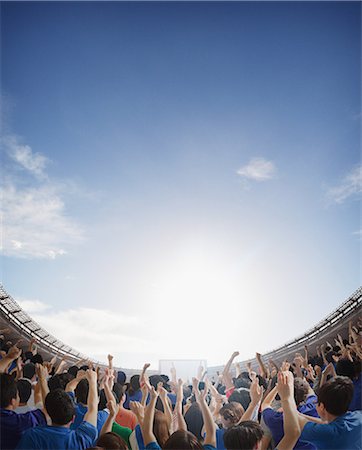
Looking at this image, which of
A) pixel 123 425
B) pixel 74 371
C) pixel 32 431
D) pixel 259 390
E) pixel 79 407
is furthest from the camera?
pixel 74 371

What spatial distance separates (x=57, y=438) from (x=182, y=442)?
67.6 inches

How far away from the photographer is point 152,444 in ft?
13.0

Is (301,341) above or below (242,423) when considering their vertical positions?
above

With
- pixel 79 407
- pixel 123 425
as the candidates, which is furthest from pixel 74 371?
pixel 123 425

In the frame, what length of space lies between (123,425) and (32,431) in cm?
194

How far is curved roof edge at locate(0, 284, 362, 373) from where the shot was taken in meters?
30.1

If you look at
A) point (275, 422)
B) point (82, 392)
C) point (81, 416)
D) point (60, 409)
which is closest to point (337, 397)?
point (275, 422)

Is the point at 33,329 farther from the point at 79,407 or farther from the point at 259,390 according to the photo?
the point at 259,390

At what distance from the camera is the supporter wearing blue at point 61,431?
→ 4.16m

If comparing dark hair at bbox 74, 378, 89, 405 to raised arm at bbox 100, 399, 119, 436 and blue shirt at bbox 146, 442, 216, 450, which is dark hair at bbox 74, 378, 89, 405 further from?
blue shirt at bbox 146, 442, 216, 450

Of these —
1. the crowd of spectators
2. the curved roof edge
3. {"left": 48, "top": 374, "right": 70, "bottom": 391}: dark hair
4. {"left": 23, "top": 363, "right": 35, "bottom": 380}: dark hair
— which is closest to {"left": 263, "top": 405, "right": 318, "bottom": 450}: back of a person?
the crowd of spectators

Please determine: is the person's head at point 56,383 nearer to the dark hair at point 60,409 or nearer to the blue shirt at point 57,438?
the dark hair at point 60,409

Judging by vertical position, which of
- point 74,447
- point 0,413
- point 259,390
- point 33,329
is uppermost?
point 33,329

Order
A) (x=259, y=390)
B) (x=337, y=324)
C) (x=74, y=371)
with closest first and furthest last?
1. (x=259, y=390)
2. (x=74, y=371)
3. (x=337, y=324)
